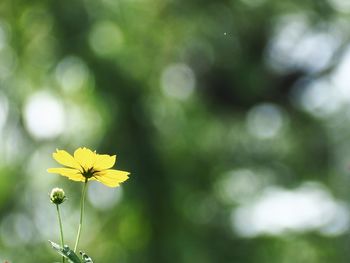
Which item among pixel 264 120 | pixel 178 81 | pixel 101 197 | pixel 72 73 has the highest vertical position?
pixel 264 120

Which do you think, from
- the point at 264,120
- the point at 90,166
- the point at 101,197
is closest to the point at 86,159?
the point at 90,166

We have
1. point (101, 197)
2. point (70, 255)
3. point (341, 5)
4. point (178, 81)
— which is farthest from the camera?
point (341, 5)

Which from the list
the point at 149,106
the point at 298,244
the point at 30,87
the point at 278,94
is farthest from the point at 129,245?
the point at 278,94

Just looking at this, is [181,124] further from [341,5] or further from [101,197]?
[341,5]

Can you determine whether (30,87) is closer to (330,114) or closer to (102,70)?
(102,70)

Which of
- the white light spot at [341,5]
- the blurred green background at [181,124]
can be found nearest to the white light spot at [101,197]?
the blurred green background at [181,124]

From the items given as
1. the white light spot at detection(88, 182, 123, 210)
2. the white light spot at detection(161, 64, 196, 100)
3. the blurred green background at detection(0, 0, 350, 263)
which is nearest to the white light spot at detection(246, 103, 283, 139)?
the blurred green background at detection(0, 0, 350, 263)

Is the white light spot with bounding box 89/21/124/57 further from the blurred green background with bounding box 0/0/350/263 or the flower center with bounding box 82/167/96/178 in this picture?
the flower center with bounding box 82/167/96/178

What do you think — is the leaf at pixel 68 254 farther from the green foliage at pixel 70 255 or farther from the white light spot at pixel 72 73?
the white light spot at pixel 72 73
